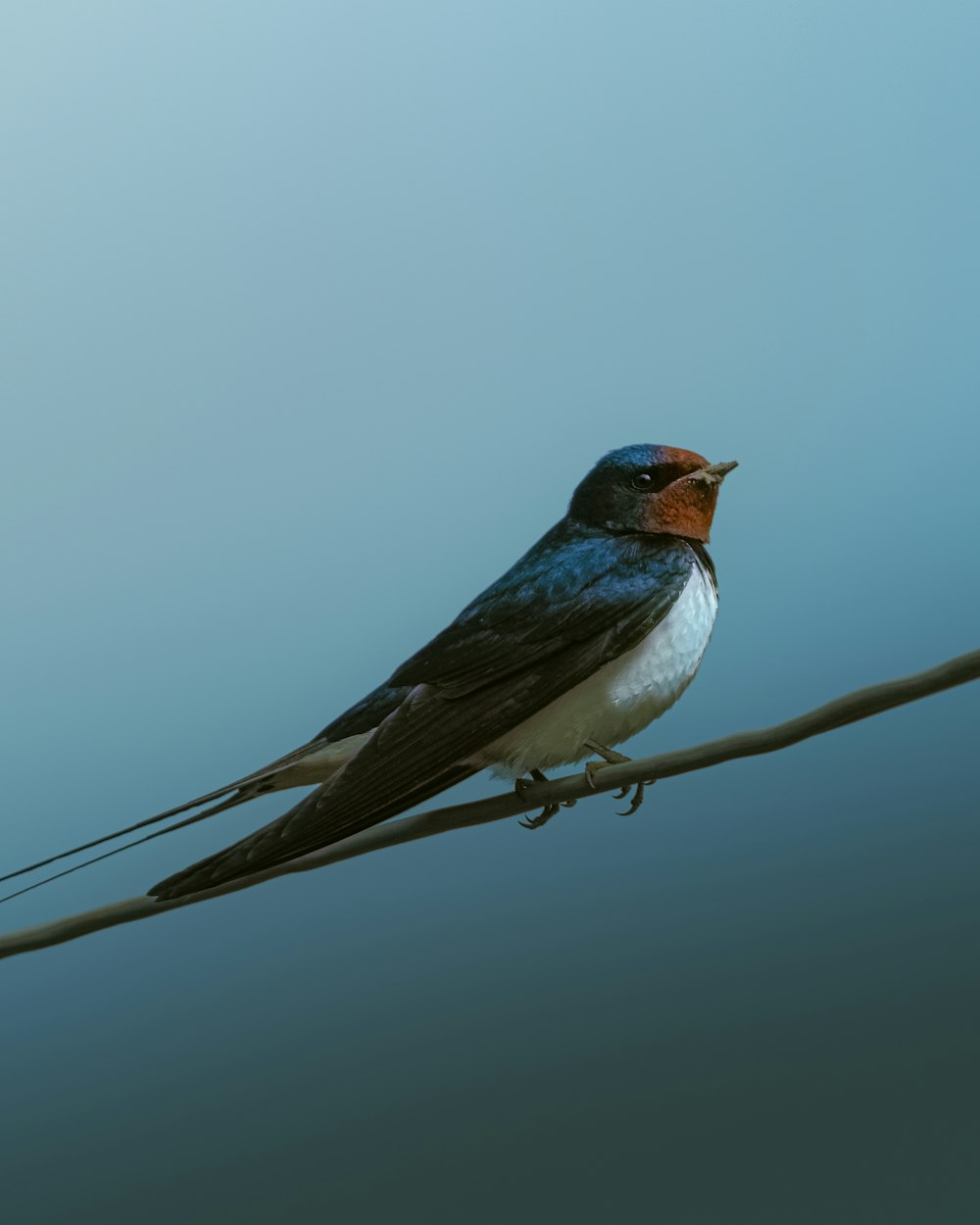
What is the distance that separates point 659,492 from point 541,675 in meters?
0.35

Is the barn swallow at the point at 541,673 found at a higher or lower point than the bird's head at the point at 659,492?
lower

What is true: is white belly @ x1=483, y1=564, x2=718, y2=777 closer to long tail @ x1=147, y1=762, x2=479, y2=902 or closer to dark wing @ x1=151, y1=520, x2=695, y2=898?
dark wing @ x1=151, y1=520, x2=695, y2=898

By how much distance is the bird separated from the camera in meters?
1.54

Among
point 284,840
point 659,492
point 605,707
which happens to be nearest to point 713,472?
point 659,492

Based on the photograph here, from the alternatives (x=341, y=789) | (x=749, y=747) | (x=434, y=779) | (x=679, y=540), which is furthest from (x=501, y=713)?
(x=749, y=747)

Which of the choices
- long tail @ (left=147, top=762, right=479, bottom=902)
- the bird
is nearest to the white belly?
the bird

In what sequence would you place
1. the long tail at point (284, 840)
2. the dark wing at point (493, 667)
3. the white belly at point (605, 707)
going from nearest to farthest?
the long tail at point (284, 840)
the dark wing at point (493, 667)
the white belly at point (605, 707)

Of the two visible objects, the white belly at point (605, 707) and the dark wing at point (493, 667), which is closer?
the dark wing at point (493, 667)

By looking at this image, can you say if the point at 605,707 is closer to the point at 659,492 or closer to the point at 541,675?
the point at 541,675

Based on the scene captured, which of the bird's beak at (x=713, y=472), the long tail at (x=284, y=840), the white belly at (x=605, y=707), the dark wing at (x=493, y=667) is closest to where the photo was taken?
the long tail at (x=284, y=840)

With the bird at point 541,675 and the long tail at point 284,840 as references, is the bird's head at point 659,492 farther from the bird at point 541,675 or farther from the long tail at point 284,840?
the long tail at point 284,840

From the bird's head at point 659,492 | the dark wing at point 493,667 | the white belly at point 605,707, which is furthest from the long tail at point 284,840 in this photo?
the bird's head at point 659,492

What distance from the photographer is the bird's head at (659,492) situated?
1795 millimetres

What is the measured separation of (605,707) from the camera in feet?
5.39
